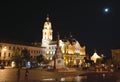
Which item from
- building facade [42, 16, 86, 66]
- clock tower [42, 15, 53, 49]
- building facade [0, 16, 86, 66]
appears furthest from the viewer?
clock tower [42, 15, 53, 49]

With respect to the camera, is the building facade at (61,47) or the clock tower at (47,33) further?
the clock tower at (47,33)

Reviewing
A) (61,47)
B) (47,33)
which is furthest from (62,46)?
(47,33)

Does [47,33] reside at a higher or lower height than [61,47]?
higher

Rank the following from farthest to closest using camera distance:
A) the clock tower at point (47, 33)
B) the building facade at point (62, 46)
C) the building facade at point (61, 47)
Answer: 1. the clock tower at point (47, 33)
2. the building facade at point (62, 46)
3. the building facade at point (61, 47)

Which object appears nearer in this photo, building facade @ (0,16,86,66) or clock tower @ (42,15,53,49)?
building facade @ (0,16,86,66)

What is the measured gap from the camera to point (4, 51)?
301 feet

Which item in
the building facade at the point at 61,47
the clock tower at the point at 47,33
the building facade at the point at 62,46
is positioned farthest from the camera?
the clock tower at the point at 47,33

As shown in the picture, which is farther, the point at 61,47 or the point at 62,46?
the point at 62,46

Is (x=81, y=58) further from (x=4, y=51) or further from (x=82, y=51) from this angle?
(x=4, y=51)

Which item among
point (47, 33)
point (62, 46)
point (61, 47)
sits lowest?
point (61, 47)

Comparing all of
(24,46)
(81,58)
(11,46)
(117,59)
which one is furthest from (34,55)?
(117,59)

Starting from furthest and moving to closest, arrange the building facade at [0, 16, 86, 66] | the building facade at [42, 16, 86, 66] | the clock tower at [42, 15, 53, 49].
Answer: the clock tower at [42, 15, 53, 49] → the building facade at [42, 16, 86, 66] → the building facade at [0, 16, 86, 66]

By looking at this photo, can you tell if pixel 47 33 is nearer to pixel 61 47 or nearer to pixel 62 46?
pixel 62 46

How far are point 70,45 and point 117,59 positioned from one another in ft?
102
